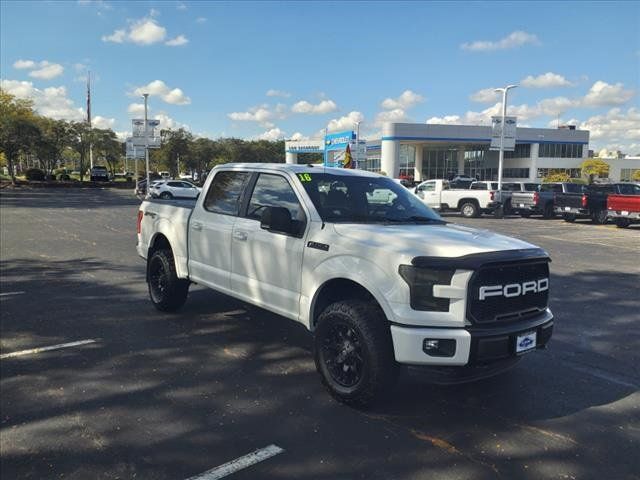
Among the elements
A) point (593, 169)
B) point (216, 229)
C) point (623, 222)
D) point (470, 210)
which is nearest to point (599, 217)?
point (623, 222)

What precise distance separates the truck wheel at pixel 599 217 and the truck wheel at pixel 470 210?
16.4 ft

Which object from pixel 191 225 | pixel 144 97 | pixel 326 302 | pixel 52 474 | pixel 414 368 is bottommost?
pixel 52 474

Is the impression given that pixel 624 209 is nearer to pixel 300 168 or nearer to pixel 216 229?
pixel 300 168

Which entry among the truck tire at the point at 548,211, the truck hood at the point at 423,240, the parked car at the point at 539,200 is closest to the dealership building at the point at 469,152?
the parked car at the point at 539,200

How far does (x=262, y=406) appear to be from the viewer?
404 centimetres

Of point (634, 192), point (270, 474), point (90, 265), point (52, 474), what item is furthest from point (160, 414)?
point (634, 192)

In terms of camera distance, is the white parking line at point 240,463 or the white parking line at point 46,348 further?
the white parking line at point 46,348

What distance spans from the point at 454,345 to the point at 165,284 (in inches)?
158

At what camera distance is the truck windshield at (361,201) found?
4.70m

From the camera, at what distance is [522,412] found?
4016 mm

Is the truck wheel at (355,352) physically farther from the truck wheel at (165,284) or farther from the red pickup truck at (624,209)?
the red pickup truck at (624,209)

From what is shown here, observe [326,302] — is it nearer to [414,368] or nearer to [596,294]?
[414,368]

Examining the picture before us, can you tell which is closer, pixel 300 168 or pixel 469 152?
pixel 300 168

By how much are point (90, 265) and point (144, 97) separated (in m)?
36.2
